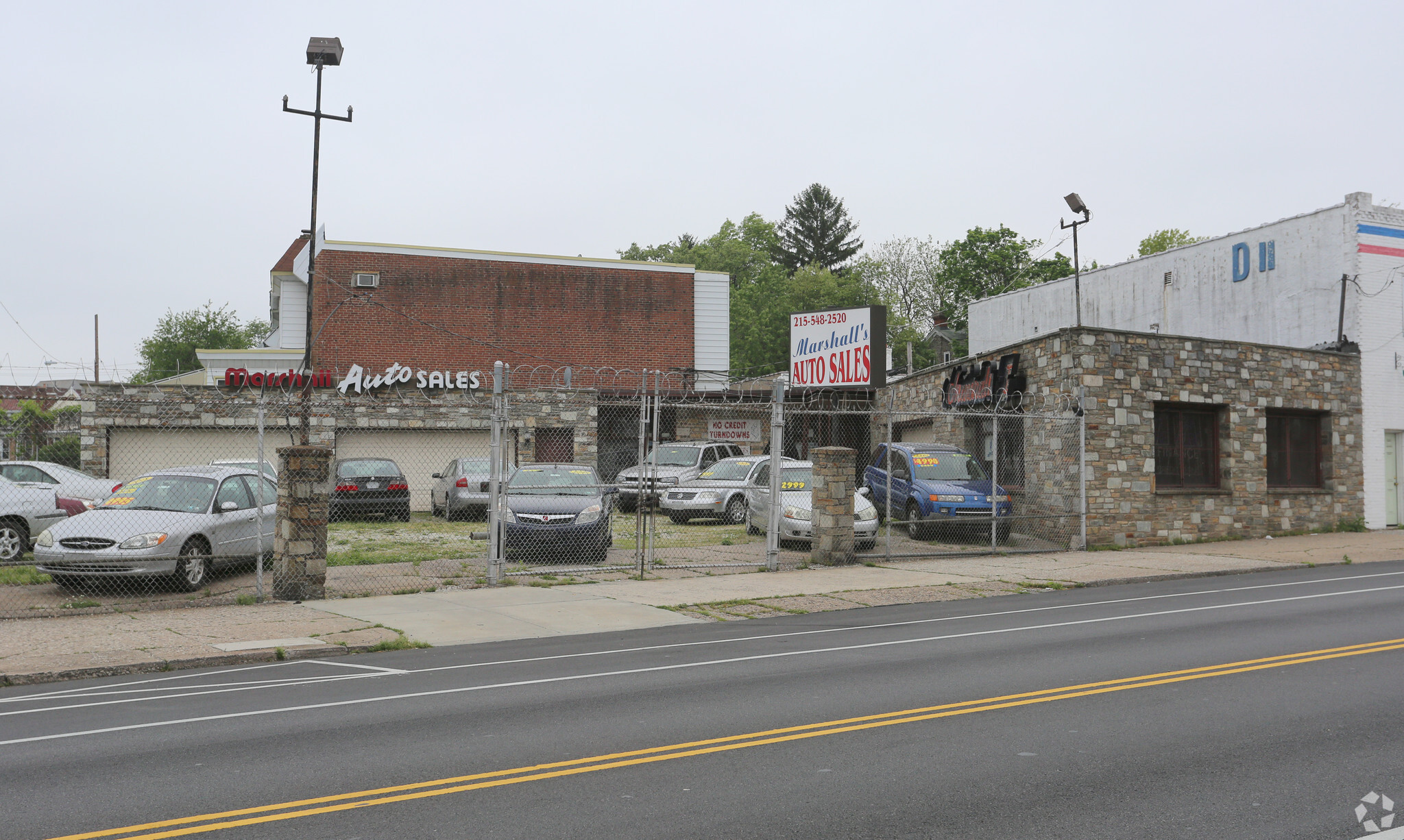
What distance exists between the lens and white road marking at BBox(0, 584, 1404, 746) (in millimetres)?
6664

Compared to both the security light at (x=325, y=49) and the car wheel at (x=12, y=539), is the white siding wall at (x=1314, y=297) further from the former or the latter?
the car wheel at (x=12, y=539)

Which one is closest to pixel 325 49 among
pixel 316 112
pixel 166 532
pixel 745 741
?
pixel 316 112

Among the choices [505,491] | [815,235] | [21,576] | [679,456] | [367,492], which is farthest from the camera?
[815,235]

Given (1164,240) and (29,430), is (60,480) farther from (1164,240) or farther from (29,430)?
(1164,240)

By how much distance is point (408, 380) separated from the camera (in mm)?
29625

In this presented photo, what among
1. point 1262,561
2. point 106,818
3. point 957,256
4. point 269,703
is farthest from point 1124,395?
point 957,256

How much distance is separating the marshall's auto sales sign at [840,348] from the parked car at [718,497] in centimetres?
365

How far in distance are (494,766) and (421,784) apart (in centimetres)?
44

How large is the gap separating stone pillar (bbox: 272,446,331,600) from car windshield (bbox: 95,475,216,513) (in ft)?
4.73

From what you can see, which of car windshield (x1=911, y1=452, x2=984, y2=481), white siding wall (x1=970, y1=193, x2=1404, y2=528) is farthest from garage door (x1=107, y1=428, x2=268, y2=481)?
white siding wall (x1=970, y1=193, x2=1404, y2=528)

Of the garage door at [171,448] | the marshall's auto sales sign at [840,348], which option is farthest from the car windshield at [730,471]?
the garage door at [171,448]

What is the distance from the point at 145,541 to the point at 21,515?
423cm

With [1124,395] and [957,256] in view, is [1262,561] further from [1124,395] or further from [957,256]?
[957,256]

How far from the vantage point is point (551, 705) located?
7.14 metres
